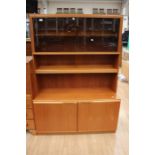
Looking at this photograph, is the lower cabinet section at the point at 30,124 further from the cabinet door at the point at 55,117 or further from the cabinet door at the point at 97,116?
the cabinet door at the point at 97,116

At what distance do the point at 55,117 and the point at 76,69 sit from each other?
746 mm

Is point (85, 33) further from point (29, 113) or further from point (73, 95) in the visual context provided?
point (29, 113)

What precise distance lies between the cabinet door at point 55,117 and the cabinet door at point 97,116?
0.33 ft

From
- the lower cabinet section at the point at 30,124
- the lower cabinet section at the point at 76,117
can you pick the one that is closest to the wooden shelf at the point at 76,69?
the lower cabinet section at the point at 76,117

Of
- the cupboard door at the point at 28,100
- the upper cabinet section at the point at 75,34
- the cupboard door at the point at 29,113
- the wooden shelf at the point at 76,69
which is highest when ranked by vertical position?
the upper cabinet section at the point at 75,34

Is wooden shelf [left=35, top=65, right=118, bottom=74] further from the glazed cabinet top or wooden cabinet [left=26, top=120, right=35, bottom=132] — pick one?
wooden cabinet [left=26, top=120, right=35, bottom=132]

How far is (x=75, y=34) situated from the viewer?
2.39m

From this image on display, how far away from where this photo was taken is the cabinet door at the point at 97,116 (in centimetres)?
234

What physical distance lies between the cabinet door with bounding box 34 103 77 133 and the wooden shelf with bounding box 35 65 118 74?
47cm

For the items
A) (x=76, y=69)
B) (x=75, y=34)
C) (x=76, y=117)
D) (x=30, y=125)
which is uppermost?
(x=75, y=34)

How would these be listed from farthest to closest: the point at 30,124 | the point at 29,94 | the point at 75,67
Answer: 1. the point at 75,67
2. the point at 30,124
3. the point at 29,94

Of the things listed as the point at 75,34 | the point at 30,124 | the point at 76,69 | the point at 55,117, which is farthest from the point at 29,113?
the point at 75,34

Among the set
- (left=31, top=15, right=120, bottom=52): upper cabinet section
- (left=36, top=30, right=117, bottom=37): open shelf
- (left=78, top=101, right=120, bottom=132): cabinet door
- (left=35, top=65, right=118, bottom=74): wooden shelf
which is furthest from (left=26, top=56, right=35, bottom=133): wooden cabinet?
(left=78, top=101, right=120, bottom=132): cabinet door
